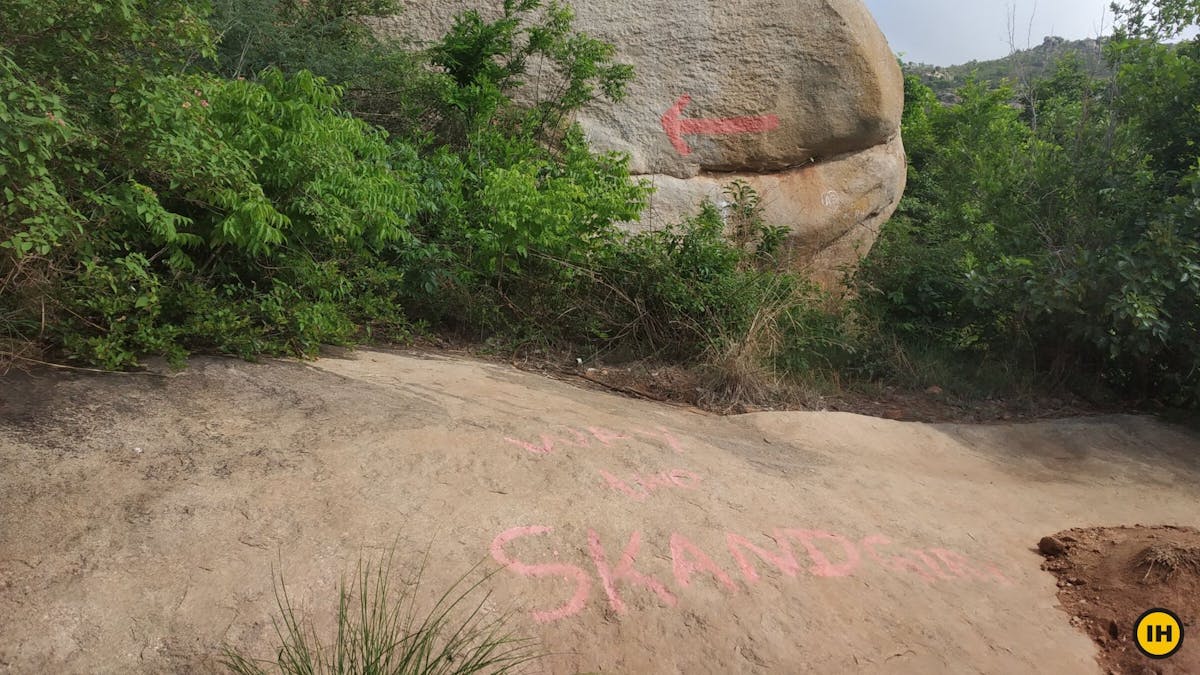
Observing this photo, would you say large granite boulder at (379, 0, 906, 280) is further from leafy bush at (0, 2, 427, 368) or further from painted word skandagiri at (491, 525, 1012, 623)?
painted word skandagiri at (491, 525, 1012, 623)

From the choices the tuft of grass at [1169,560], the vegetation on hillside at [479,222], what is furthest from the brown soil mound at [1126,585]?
the vegetation on hillside at [479,222]

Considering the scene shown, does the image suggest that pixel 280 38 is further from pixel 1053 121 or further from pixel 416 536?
pixel 1053 121

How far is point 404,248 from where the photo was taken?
628cm

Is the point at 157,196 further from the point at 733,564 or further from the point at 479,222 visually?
the point at 733,564

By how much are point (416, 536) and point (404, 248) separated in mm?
3524

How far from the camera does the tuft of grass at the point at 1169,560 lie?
3.62 meters

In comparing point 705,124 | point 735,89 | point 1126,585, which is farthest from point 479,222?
point 1126,585

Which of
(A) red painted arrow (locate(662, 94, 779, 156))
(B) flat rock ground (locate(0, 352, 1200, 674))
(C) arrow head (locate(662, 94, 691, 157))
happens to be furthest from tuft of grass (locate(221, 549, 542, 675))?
(A) red painted arrow (locate(662, 94, 779, 156))

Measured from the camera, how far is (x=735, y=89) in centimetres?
941

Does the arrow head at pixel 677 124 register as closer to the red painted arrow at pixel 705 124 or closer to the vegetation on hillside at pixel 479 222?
the red painted arrow at pixel 705 124

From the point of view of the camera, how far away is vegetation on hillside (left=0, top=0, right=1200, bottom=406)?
391 cm

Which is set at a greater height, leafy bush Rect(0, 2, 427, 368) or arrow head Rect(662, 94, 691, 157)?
arrow head Rect(662, 94, 691, 157)

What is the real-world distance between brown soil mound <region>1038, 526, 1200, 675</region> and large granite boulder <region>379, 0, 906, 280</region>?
546 centimetres

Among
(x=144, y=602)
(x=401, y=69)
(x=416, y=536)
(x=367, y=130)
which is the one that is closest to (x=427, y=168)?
(x=367, y=130)
